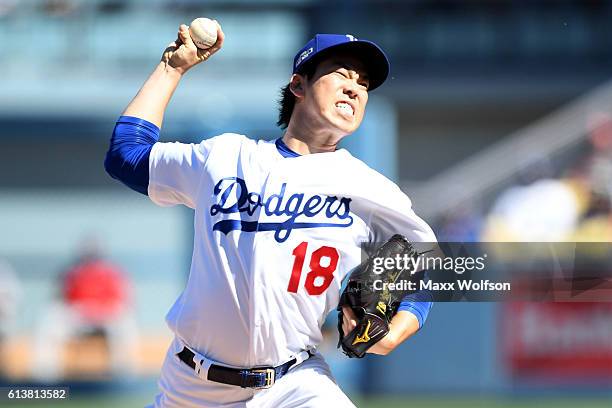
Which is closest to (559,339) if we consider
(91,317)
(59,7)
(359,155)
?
(359,155)

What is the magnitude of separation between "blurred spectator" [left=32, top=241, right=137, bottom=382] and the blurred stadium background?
3 centimetres

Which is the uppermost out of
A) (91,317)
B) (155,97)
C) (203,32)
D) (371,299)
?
(91,317)

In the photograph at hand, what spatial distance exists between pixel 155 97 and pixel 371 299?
913 mm

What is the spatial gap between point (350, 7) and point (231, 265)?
48.6 feet

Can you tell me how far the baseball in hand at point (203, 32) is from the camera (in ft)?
11.0

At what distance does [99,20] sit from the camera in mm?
17109

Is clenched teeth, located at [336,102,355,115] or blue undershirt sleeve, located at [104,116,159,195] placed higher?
clenched teeth, located at [336,102,355,115]

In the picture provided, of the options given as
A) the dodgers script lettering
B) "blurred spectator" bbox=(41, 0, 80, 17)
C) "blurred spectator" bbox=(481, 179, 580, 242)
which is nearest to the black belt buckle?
the dodgers script lettering

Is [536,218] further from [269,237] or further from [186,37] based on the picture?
[269,237]

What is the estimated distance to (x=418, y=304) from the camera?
3.24 meters

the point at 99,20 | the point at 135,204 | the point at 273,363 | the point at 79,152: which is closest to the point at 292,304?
the point at 273,363

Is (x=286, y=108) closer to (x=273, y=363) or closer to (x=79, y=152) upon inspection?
(x=273, y=363)

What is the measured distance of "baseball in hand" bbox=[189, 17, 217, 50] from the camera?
11.0 ft

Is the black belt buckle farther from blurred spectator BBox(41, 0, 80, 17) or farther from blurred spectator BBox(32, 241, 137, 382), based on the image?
blurred spectator BBox(41, 0, 80, 17)
